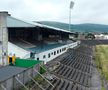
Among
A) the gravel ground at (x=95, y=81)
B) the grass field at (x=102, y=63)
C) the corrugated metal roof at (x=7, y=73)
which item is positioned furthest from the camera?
the grass field at (x=102, y=63)

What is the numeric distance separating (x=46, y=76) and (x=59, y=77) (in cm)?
212

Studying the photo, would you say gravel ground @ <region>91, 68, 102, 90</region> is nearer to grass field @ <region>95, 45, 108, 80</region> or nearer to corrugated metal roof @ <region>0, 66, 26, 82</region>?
grass field @ <region>95, 45, 108, 80</region>

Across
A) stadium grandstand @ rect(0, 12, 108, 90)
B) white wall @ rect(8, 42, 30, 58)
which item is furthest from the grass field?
white wall @ rect(8, 42, 30, 58)

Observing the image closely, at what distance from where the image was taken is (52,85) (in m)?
17.5

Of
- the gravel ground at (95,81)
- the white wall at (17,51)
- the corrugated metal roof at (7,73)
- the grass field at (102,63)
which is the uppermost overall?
→ the white wall at (17,51)

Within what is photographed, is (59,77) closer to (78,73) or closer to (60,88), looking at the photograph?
(60,88)

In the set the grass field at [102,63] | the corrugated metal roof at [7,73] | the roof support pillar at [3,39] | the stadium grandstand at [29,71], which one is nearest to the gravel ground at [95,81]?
the stadium grandstand at [29,71]

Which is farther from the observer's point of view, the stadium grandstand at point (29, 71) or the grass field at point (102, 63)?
the grass field at point (102, 63)

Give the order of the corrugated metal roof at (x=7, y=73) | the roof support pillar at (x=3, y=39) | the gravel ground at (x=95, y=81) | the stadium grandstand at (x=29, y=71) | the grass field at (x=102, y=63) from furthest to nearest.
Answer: the grass field at (x=102, y=63)
the roof support pillar at (x=3, y=39)
the gravel ground at (x=95, y=81)
the corrugated metal roof at (x=7, y=73)
the stadium grandstand at (x=29, y=71)

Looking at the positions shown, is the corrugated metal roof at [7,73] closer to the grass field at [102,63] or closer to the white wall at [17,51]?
the white wall at [17,51]

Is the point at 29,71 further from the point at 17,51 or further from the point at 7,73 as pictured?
the point at 17,51

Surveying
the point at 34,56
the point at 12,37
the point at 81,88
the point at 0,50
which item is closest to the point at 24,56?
the point at 34,56

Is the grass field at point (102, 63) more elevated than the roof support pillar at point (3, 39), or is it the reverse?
the roof support pillar at point (3, 39)

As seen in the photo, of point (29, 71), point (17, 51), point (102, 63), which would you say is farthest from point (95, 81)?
point (102, 63)
